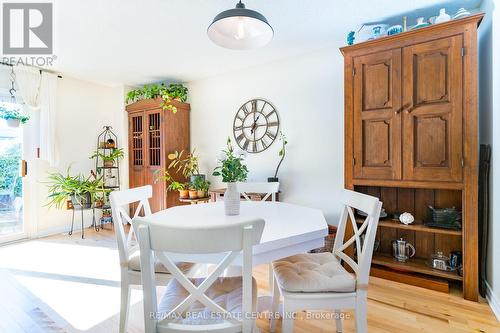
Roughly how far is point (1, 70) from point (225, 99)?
2952 millimetres

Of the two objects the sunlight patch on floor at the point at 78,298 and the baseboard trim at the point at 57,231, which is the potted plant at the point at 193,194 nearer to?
the sunlight patch on floor at the point at 78,298

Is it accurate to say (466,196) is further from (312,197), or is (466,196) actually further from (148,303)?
(148,303)

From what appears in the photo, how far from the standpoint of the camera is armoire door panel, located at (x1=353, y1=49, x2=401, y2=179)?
2.30 metres

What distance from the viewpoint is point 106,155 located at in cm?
457

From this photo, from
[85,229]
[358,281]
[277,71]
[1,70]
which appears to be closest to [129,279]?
[358,281]

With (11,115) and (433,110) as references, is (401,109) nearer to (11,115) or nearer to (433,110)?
(433,110)

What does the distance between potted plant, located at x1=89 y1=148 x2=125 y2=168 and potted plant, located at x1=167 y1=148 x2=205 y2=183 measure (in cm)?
100

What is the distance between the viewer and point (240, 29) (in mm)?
1603

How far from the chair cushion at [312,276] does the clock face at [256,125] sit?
211 centimetres

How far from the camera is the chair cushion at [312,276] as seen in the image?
1329 mm

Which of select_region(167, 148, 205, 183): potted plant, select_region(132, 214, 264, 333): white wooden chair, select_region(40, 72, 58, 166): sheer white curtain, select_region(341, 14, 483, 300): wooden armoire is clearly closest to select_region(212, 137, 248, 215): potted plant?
select_region(132, 214, 264, 333): white wooden chair

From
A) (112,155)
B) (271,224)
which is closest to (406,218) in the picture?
(271,224)

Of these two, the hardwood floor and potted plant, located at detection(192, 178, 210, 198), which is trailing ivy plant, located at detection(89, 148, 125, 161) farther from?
the hardwood floor

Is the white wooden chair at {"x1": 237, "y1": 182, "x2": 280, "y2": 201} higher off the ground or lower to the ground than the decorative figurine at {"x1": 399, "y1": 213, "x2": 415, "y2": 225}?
higher
